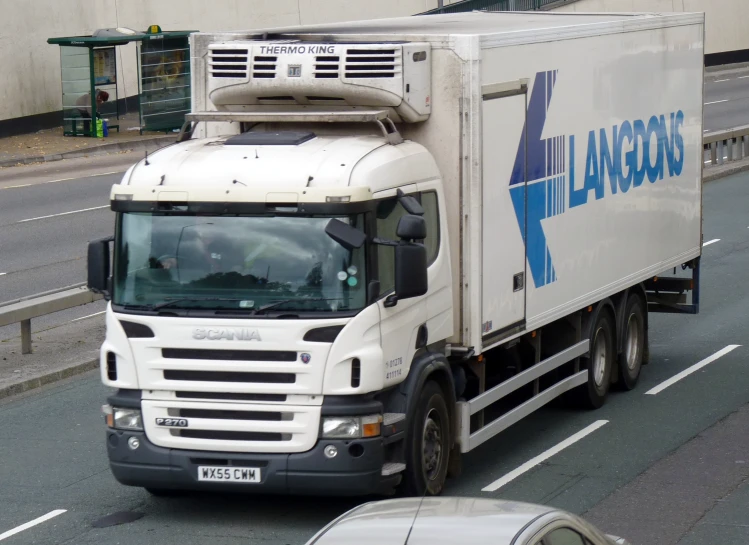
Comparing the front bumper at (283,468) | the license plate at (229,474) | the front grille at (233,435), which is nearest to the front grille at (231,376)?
the front grille at (233,435)

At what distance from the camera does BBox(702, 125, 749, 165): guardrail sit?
30.7m

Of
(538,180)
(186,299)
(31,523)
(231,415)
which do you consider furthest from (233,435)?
(538,180)

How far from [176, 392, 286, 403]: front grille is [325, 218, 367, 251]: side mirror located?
1.08m

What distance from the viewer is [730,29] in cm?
6381

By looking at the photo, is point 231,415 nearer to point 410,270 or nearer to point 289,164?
point 410,270

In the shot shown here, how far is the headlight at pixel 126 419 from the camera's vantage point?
916 centimetres

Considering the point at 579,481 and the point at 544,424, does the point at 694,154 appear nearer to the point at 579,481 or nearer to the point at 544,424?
the point at 544,424

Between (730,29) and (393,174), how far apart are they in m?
58.0

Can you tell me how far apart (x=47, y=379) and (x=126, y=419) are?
4702mm

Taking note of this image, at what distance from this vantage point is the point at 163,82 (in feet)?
132

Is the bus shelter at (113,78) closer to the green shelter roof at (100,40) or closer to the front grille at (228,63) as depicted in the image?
the green shelter roof at (100,40)

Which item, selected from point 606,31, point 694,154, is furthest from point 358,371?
point 694,154

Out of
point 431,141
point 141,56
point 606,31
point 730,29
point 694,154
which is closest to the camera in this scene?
point 431,141

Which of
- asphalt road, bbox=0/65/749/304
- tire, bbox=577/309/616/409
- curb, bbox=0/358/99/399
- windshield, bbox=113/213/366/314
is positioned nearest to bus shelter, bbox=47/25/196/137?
asphalt road, bbox=0/65/749/304
